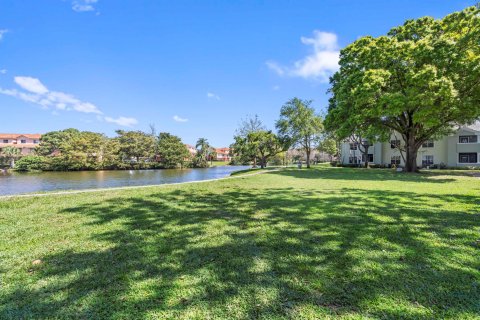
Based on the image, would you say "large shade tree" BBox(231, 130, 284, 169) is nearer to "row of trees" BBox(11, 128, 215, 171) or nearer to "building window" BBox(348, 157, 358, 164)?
"building window" BBox(348, 157, 358, 164)

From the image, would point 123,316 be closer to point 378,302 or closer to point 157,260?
point 157,260

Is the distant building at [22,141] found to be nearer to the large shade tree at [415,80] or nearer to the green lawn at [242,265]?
the large shade tree at [415,80]

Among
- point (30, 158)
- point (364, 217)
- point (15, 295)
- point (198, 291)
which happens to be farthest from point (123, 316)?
point (30, 158)

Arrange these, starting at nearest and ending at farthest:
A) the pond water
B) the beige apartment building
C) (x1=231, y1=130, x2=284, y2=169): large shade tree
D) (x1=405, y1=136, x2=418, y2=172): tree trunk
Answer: (x1=405, y1=136, x2=418, y2=172): tree trunk < the pond water < the beige apartment building < (x1=231, y1=130, x2=284, y2=169): large shade tree

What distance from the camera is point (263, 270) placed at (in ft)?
9.26

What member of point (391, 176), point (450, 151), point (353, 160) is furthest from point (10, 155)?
point (450, 151)

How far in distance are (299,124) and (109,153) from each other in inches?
1636

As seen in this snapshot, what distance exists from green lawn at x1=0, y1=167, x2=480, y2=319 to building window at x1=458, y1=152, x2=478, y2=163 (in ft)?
108

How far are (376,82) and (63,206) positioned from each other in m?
17.7

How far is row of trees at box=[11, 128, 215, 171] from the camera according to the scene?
49344 millimetres

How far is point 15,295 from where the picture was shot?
2.38 m

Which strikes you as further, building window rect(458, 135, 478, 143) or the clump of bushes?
the clump of bushes

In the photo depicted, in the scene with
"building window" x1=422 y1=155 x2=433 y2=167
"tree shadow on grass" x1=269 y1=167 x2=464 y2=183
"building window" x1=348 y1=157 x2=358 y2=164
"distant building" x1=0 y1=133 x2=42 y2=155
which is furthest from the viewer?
"distant building" x1=0 y1=133 x2=42 y2=155

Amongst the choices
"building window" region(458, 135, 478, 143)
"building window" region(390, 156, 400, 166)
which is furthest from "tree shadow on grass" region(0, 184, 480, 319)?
"building window" region(390, 156, 400, 166)
